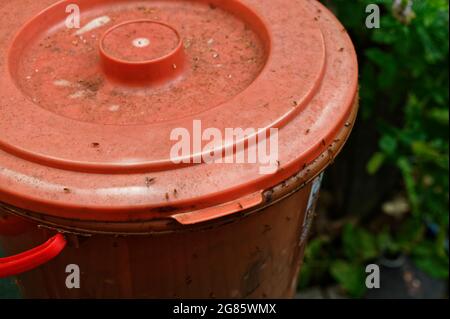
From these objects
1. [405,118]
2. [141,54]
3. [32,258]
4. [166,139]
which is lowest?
[405,118]

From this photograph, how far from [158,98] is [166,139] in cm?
25

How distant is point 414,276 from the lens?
299 centimetres

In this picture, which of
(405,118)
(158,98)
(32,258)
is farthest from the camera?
(405,118)

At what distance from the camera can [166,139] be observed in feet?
4.19

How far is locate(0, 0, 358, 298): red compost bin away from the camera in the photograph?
1223 mm

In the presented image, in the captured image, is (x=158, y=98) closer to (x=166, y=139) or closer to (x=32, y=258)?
(x=166, y=139)

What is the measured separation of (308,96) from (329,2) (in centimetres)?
137

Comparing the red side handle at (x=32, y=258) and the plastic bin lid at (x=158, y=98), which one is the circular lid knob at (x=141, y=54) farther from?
the red side handle at (x=32, y=258)

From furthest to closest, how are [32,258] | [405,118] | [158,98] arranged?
[405,118]
[158,98]
[32,258]

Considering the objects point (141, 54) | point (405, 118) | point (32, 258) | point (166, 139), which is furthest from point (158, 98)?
point (405, 118)

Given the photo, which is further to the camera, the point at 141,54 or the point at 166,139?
the point at 141,54

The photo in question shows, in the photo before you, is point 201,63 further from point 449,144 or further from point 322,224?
point 322,224

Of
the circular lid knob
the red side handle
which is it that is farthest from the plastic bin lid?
the red side handle
